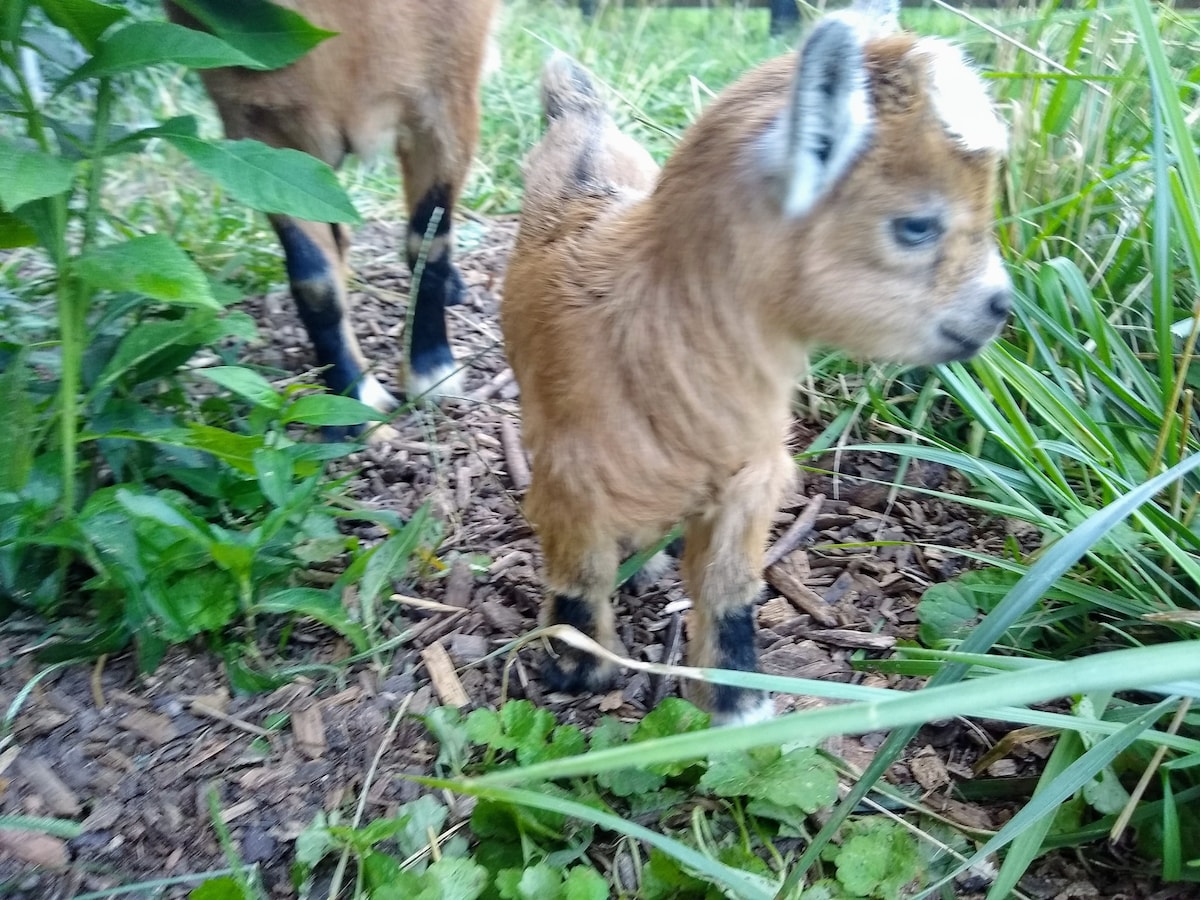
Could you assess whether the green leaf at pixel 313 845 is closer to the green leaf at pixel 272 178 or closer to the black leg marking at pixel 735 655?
the black leg marking at pixel 735 655

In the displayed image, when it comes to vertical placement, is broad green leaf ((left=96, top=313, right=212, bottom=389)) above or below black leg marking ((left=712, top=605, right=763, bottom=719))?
above

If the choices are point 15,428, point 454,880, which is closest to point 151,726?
point 15,428

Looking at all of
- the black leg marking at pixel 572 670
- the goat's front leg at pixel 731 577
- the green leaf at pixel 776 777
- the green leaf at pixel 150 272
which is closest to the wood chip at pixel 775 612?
the goat's front leg at pixel 731 577

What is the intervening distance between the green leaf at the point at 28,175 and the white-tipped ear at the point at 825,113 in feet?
3.34

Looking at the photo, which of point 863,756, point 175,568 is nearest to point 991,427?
point 863,756

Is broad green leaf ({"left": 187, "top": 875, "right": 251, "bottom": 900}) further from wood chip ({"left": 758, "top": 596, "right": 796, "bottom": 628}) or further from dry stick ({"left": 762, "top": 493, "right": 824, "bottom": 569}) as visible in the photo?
dry stick ({"left": 762, "top": 493, "right": 824, "bottom": 569})

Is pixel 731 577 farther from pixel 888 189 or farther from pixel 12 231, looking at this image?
pixel 12 231

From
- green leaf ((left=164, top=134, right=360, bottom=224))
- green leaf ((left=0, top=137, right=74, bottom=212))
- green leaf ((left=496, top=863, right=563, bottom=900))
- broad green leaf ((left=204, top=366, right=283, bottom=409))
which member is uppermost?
green leaf ((left=0, top=137, right=74, bottom=212))

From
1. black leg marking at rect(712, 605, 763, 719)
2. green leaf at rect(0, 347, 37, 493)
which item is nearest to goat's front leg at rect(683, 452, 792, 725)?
black leg marking at rect(712, 605, 763, 719)

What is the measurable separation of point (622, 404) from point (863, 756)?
2.74 ft

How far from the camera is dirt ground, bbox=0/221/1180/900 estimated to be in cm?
152

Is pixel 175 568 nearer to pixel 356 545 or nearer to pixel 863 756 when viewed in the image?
pixel 356 545

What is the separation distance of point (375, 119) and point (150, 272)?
111 centimetres

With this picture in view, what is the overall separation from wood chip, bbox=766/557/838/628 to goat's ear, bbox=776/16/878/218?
1.01 metres
